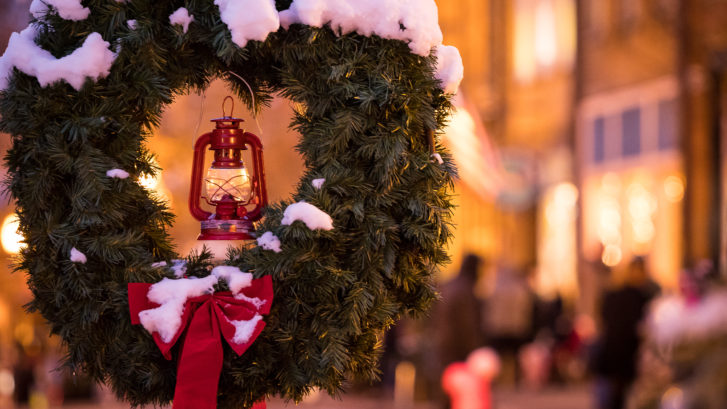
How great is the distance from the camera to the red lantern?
3299 mm

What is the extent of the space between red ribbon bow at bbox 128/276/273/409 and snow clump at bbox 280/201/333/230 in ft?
0.65

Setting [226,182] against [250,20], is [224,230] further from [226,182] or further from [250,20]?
[250,20]

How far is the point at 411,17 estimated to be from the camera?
3.02 m

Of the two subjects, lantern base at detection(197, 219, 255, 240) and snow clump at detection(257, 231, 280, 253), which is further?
lantern base at detection(197, 219, 255, 240)

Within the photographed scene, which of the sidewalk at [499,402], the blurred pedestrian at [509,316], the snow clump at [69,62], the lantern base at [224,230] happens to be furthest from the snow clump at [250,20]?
the blurred pedestrian at [509,316]

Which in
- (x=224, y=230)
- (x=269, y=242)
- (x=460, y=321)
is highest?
(x=460, y=321)

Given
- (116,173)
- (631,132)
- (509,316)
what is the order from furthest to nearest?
1. (631,132)
2. (509,316)
3. (116,173)

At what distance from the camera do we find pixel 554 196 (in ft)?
67.8

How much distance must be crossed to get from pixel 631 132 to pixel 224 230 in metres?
15.0

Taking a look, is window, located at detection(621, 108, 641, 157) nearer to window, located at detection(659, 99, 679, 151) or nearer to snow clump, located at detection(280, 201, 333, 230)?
window, located at detection(659, 99, 679, 151)

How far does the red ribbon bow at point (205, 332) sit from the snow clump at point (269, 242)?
0.29 feet

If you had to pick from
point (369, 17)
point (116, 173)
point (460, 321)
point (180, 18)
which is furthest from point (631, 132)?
point (116, 173)

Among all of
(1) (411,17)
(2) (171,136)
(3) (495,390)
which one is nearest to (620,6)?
(3) (495,390)

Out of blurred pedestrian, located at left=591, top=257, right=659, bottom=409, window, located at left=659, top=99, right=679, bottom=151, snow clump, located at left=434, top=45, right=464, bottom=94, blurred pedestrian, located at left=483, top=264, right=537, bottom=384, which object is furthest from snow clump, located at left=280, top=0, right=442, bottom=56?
window, located at left=659, top=99, right=679, bottom=151
